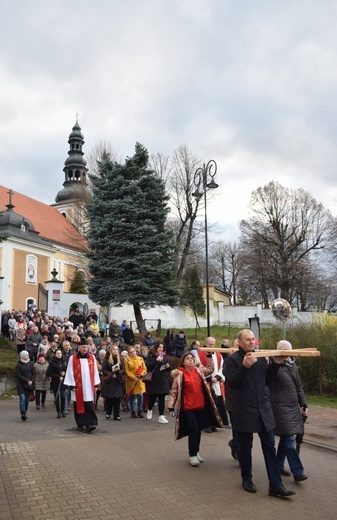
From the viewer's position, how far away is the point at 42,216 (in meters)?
56.7

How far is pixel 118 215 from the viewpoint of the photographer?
25.4m

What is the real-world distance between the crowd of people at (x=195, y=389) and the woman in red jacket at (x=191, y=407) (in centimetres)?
1

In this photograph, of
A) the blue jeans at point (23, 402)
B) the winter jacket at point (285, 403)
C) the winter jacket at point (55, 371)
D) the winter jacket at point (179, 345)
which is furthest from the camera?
the winter jacket at point (179, 345)

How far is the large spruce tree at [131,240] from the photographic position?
24750 millimetres

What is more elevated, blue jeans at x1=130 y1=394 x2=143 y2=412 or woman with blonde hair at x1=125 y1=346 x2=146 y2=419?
woman with blonde hair at x1=125 y1=346 x2=146 y2=419

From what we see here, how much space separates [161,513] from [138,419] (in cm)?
668

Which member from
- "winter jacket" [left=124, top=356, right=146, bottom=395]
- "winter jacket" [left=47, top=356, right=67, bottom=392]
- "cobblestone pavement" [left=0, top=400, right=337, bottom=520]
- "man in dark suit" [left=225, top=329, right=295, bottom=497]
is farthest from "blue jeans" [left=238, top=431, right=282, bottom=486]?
"winter jacket" [left=47, top=356, right=67, bottom=392]

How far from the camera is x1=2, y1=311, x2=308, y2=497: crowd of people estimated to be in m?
5.91

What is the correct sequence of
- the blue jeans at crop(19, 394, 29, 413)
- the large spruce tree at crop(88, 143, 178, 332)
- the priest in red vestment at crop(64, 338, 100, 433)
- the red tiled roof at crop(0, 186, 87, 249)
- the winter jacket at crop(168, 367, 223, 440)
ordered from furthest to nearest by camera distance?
the red tiled roof at crop(0, 186, 87, 249) → the large spruce tree at crop(88, 143, 178, 332) → the blue jeans at crop(19, 394, 29, 413) → the priest in red vestment at crop(64, 338, 100, 433) → the winter jacket at crop(168, 367, 223, 440)

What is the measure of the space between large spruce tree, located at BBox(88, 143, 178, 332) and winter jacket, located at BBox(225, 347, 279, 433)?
18396 mm

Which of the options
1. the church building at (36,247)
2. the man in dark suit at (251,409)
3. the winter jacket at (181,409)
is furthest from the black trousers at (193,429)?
the church building at (36,247)

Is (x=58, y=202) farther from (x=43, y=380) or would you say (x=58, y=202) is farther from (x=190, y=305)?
(x=43, y=380)

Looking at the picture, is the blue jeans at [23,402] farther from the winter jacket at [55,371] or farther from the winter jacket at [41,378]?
the winter jacket at [41,378]

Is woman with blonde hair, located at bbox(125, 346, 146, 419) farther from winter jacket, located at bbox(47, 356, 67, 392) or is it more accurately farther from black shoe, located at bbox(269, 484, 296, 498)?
black shoe, located at bbox(269, 484, 296, 498)
